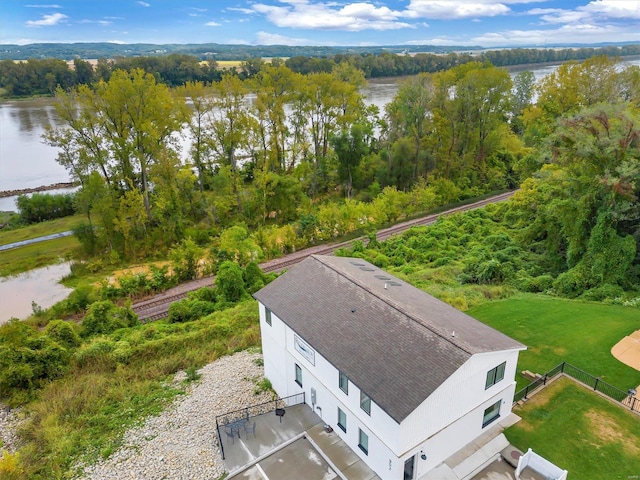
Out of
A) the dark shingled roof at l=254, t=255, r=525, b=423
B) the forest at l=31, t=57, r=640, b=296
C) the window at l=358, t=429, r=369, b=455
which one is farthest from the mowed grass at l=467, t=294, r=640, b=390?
→ the window at l=358, t=429, r=369, b=455

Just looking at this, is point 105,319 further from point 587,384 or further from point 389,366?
point 587,384

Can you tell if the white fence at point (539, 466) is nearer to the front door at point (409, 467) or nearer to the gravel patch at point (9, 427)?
the front door at point (409, 467)

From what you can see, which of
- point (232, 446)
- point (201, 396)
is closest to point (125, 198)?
point (201, 396)

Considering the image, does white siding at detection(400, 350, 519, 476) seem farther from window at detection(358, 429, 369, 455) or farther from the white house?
window at detection(358, 429, 369, 455)

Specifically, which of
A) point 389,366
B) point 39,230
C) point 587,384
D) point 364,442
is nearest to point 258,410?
point 364,442

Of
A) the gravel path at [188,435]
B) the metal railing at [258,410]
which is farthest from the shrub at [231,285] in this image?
the metal railing at [258,410]
